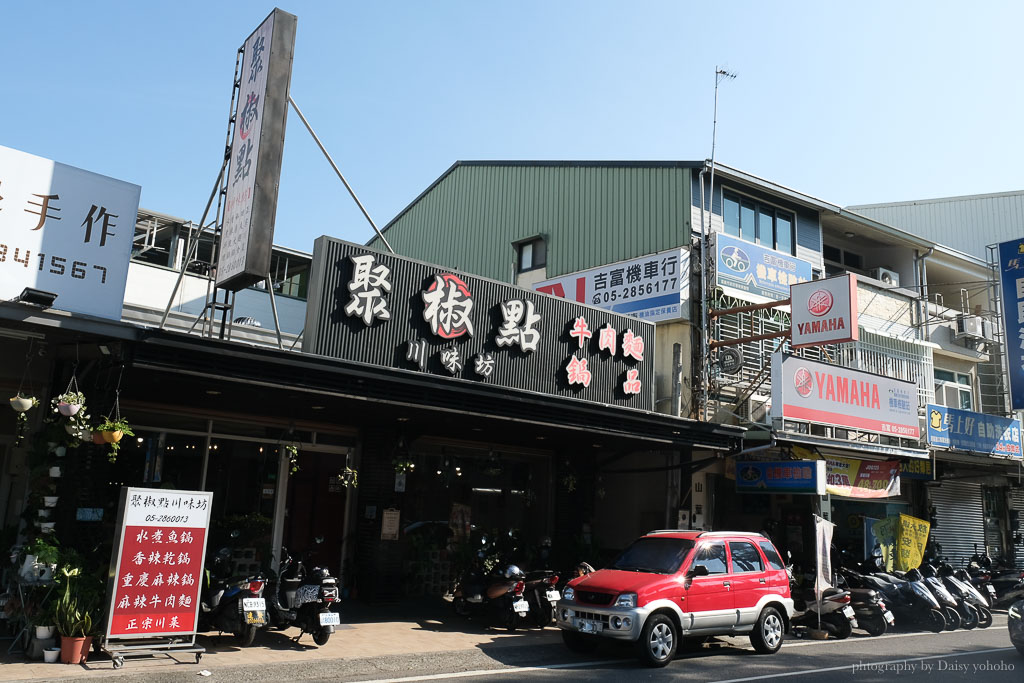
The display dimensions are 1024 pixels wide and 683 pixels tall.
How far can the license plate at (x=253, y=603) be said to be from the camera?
409 inches

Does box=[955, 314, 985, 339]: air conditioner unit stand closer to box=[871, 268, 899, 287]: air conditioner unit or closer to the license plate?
box=[871, 268, 899, 287]: air conditioner unit

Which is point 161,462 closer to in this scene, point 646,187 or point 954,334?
point 646,187

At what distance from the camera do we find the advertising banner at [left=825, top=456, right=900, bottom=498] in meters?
18.5

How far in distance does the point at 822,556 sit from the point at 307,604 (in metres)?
9.02

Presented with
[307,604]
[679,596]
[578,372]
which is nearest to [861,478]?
[578,372]

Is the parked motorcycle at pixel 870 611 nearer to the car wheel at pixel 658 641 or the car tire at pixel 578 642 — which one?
the car wheel at pixel 658 641

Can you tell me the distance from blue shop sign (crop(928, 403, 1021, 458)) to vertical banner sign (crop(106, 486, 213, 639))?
58.3 feet

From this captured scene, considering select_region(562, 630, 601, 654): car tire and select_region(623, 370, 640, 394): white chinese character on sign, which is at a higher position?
select_region(623, 370, 640, 394): white chinese character on sign

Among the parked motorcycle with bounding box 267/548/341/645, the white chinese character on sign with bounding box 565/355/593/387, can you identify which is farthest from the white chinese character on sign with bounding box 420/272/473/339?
the parked motorcycle with bounding box 267/548/341/645

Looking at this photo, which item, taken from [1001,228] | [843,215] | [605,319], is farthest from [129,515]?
[1001,228]

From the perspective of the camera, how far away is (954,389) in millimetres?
25281

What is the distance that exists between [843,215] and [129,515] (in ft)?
63.5

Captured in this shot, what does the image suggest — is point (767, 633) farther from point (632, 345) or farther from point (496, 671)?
point (632, 345)

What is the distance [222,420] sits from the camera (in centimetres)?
1427
